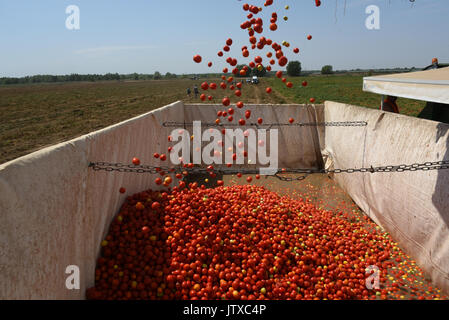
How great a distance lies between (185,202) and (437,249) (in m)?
3.56

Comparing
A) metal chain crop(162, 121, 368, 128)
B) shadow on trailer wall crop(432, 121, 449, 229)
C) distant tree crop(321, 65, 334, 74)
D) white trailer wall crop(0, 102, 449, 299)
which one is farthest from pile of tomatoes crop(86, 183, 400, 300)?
distant tree crop(321, 65, 334, 74)

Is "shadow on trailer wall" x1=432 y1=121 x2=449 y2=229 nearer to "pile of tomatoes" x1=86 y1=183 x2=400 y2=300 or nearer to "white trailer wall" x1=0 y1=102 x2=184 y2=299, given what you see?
"pile of tomatoes" x1=86 y1=183 x2=400 y2=300

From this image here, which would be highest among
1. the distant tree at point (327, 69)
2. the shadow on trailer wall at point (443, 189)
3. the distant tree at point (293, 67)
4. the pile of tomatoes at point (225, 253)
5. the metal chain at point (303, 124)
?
the distant tree at point (327, 69)

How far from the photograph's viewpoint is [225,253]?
361cm

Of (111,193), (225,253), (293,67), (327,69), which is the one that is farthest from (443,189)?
(327,69)

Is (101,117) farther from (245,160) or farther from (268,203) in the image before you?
(268,203)

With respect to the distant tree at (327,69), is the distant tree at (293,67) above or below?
below

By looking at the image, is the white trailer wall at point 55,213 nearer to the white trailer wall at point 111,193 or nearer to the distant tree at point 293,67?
the white trailer wall at point 111,193

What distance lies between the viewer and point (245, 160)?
8.26 m

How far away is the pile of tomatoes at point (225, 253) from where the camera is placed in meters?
3.23

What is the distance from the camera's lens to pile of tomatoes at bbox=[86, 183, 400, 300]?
3.23 meters

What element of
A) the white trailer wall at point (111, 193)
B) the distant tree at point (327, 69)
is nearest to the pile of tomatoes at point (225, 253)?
the white trailer wall at point (111, 193)

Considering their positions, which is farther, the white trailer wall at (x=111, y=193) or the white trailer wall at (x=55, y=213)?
the white trailer wall at (x=111, y=193)

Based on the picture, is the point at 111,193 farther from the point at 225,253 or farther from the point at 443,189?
the point at 443,189
